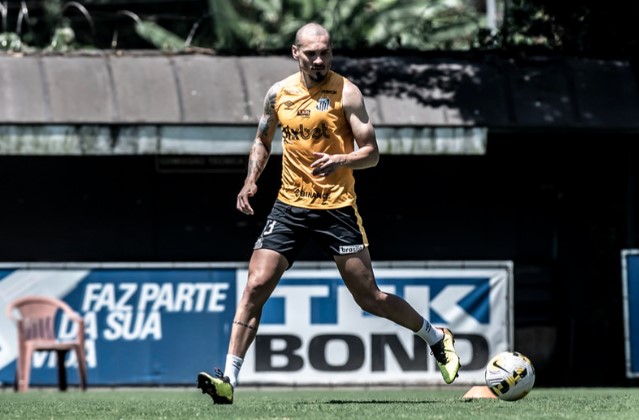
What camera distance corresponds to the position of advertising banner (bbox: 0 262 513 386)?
567 inches

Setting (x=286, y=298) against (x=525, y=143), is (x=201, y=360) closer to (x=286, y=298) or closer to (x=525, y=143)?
(x=286, y=298)

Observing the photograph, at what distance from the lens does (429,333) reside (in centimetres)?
861

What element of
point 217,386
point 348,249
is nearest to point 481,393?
point 348,249

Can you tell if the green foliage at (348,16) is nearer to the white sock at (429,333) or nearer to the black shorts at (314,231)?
the white sock at (429,333)

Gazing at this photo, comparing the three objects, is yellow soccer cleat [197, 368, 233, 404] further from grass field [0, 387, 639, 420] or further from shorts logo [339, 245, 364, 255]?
shorts logo [339, 245, 364, 255]

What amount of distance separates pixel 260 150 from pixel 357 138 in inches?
28.4

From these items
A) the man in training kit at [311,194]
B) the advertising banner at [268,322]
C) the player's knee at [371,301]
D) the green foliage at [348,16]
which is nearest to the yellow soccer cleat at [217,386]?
the man in training kit at [311,194]

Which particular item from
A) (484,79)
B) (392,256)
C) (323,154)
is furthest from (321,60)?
(392,256)

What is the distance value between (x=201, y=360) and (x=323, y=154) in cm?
692

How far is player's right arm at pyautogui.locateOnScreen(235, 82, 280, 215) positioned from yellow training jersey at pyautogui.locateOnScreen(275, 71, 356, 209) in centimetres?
9

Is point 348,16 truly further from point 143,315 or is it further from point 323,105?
point 323,105

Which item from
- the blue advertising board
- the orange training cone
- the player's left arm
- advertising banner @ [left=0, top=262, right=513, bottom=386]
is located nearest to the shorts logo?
the player's left arm

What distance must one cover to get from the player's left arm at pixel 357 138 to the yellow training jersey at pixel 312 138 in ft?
0.16

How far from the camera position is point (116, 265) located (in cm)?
1459
